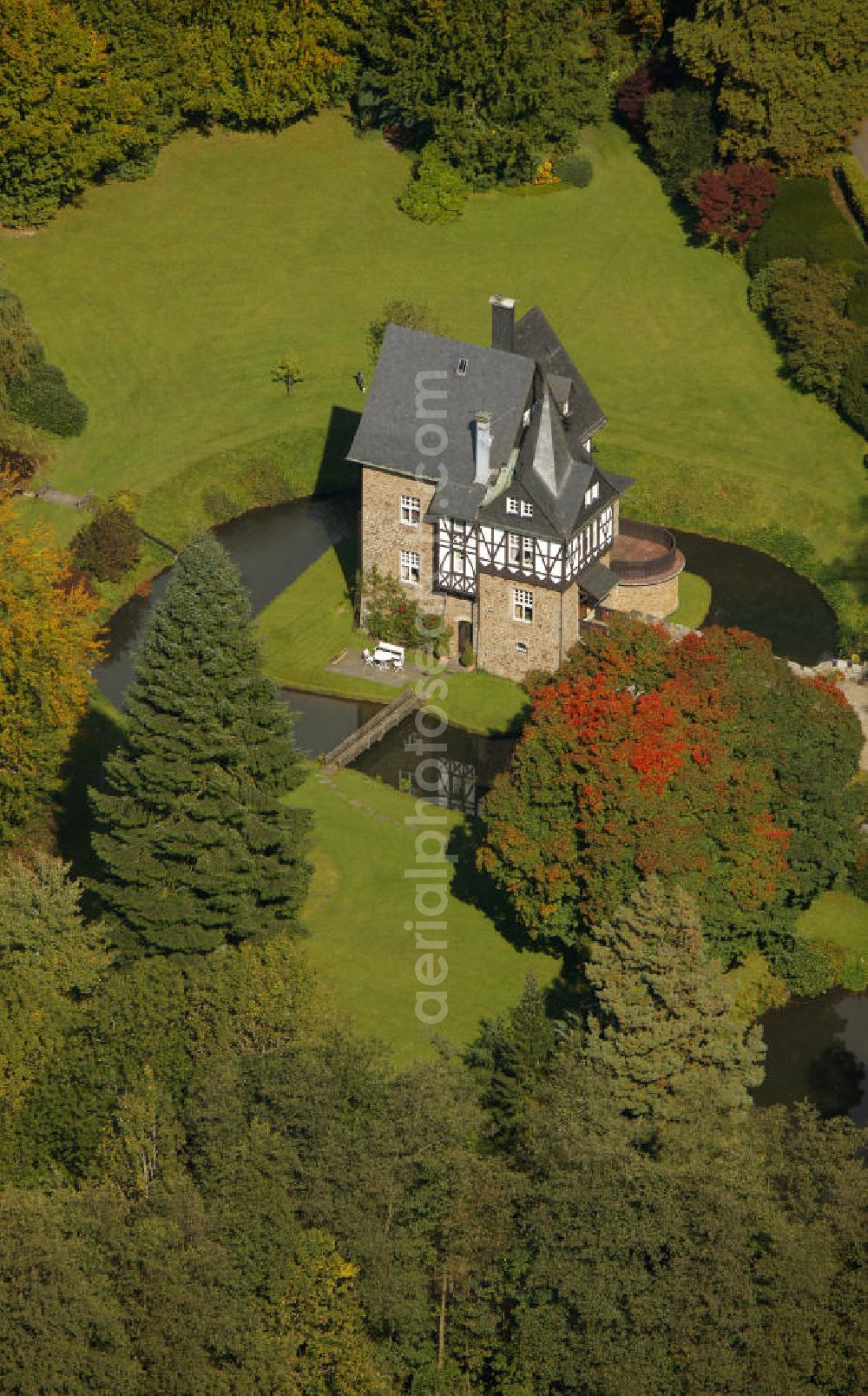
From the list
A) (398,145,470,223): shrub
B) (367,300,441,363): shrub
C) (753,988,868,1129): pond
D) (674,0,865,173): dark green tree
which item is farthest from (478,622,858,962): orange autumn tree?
(398,145,470,223): shrub

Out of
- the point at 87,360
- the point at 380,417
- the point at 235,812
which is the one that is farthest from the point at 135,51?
the point at 235,812

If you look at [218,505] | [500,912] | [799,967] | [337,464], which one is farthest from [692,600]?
[799,967]

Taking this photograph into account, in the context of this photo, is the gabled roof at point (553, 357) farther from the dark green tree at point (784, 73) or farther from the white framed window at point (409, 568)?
the dark green tree at point (784, 73)

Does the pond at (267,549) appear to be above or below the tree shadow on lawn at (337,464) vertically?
below

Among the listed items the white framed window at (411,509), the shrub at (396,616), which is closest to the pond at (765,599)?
the shrub at (396,616)

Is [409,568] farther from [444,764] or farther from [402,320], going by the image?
[402,320]

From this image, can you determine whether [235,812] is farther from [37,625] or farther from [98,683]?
[98,683]
